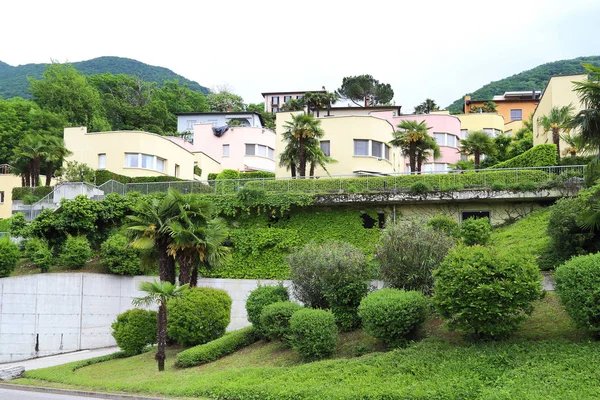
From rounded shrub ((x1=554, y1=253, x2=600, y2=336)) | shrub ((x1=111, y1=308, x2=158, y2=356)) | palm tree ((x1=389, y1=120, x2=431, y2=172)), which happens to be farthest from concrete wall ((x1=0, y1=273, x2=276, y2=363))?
rounded shrub ((x1=554, y1=253, x2=600, y2=336))

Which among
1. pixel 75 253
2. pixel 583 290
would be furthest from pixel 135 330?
pixel 583 290

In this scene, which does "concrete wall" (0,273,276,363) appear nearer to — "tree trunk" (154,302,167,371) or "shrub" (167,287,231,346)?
"shrub" (167,287,231,346)

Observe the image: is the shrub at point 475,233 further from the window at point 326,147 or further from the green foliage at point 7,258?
the green foliage at point 7,258

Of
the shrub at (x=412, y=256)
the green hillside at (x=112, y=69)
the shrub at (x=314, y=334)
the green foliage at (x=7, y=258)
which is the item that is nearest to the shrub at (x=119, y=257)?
the green foliage at (x=7, y=258)

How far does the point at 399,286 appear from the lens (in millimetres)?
17109

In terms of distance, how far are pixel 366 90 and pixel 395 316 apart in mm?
73484

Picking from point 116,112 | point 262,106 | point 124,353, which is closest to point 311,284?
point 124,353

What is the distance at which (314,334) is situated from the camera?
15.2m

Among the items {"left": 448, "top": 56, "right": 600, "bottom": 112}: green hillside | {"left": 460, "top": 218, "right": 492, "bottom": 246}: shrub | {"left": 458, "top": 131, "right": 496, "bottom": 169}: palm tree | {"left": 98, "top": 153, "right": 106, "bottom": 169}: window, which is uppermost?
{"left": 448, "top": 56, "right": 600, "bottom": 112}: green hillside

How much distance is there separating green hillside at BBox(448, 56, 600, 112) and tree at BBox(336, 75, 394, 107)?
1446 cm

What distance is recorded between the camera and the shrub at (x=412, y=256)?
16828mm

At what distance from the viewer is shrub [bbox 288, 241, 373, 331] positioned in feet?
57.4

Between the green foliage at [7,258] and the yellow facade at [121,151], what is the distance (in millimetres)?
12596

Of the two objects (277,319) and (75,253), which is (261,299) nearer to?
(277,319)
